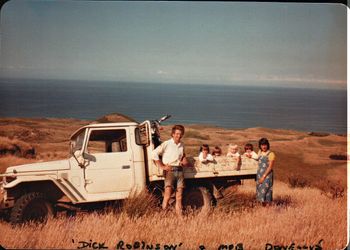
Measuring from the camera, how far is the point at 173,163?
595 cm

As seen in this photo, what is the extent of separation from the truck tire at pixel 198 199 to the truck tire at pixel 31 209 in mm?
2165

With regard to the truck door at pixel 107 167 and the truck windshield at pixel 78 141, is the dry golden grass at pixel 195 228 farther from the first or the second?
the truck windshield at pixel 78 141

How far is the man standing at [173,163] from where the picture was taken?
5926mm

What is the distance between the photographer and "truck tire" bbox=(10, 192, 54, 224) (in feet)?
18.1

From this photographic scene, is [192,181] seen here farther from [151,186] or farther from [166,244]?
[166,244]

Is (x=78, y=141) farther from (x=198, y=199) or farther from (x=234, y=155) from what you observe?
(x=234, y=155)

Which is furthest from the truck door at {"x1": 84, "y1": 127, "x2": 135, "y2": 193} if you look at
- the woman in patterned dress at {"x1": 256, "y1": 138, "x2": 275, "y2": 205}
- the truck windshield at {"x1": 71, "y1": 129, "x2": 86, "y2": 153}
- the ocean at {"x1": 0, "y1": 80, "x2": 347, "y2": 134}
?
the woman in patterned dress at {"x1": 256, "y1": 138, "x2": 275, "y2": 205}

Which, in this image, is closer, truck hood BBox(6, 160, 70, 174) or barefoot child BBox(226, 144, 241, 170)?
truck hood BBox(6, 160, 70, 174)

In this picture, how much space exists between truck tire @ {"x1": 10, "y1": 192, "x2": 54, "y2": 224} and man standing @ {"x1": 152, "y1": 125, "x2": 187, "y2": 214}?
1.80 metres

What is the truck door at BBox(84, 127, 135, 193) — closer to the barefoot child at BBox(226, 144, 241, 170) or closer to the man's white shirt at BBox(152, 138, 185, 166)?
the man's white shirt at BBox(152, 138, 185, 166)

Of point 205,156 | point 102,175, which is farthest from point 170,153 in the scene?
point 102,175

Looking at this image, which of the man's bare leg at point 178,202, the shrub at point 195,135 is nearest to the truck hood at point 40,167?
the man's bare leg at point 178,202

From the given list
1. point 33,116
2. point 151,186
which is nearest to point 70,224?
point 151,186

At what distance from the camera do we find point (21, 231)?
542 cm
